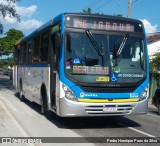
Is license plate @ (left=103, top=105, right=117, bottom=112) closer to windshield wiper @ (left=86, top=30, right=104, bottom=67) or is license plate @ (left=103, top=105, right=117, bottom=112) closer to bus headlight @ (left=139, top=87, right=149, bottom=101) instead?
bus headlight @ (left=139, top=87, right=149, bottom=101)

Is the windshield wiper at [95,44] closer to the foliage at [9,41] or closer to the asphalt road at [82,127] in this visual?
the asphalt road at [82,127]

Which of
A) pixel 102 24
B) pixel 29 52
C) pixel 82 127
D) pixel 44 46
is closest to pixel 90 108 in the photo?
pixel 82 127

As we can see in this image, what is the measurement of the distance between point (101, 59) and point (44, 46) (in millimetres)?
3124

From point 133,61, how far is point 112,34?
3.27ft

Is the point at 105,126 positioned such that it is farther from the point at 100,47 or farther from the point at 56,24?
the point at 56,24

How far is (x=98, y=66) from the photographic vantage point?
10805 mm

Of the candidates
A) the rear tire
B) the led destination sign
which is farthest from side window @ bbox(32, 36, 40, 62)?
the led destination sign

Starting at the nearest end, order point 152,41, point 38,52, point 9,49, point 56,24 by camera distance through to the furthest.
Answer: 1. point 56,24
2. point 38,52
3. point 152,41
4. point 9,49

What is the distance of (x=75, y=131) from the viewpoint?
10719 mm

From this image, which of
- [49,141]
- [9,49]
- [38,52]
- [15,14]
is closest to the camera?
[49,141]

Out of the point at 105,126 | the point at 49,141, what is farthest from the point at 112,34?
the point at 49,141

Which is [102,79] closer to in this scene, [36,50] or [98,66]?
[98,66]

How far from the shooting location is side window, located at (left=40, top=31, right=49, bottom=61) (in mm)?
12922

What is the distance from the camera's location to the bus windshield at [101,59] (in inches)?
423
